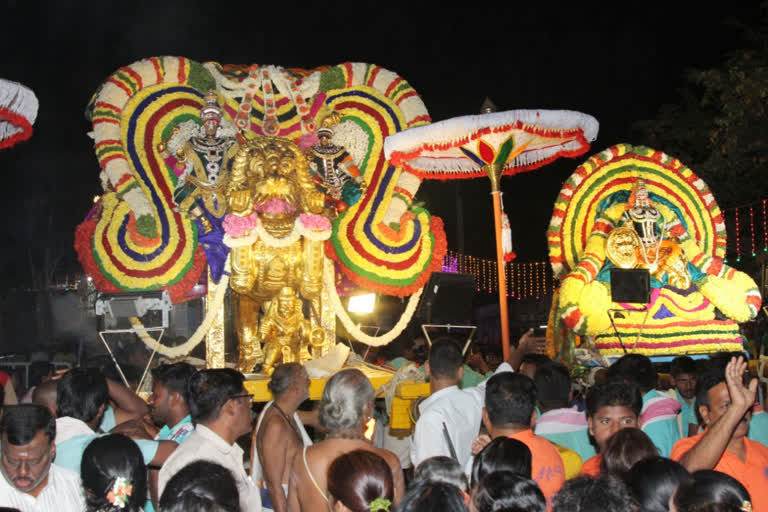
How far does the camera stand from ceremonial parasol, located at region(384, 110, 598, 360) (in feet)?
23.6

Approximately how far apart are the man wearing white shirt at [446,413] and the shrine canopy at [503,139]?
2.99 meters

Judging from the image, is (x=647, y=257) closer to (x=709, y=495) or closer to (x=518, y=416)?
(x=518, y=416)

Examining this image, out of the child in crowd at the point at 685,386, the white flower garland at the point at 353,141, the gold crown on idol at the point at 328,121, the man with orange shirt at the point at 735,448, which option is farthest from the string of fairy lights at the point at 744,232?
the man with orange shirt at the point at 735,448

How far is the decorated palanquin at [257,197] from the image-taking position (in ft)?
29.1

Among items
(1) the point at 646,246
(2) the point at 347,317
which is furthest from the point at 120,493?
(1) the point at 646,246

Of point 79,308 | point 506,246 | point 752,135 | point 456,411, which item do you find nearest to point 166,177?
point 506,246

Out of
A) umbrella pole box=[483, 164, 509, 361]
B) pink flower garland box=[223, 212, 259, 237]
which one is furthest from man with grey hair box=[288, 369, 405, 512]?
pink flower garland box=[223, 212, 259, 237]

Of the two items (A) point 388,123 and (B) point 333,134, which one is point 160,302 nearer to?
(B) point 333,134

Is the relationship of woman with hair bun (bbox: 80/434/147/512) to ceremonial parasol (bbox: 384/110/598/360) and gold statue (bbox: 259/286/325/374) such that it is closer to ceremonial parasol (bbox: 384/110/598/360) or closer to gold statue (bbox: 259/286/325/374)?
ceremonial parasol (bbox: 384/110/598/360)

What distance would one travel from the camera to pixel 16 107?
20.0ft

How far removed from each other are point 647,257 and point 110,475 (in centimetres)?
986

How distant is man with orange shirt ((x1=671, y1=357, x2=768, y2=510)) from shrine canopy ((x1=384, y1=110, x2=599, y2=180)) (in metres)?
4.08

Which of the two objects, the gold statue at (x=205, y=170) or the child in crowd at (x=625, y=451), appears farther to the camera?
the gold statue at (x=205, y=170)

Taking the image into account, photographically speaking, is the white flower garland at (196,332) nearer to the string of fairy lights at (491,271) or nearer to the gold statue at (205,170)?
the gold statue at (205,170)
